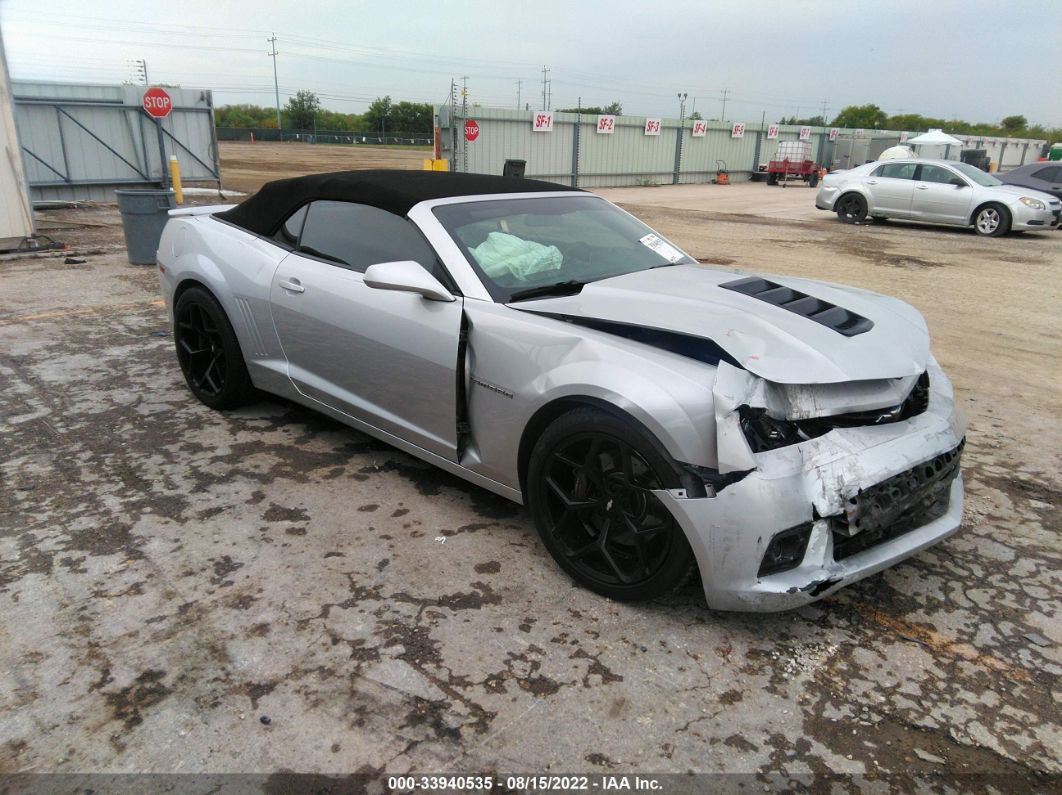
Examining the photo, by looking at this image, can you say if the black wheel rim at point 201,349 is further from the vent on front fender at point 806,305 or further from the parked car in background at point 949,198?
the parked car in background at point 949,198

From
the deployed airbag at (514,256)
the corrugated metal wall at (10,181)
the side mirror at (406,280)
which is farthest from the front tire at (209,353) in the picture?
the corrugated metal wall at (10,181)

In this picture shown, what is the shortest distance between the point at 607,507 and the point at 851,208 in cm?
1640

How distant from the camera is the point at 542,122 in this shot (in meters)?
23.4

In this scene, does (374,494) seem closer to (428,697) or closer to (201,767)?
(428,697)

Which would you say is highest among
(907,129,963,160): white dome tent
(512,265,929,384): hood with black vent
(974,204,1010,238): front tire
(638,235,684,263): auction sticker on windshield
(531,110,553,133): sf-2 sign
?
(531,110,553,133): sf-2 sign

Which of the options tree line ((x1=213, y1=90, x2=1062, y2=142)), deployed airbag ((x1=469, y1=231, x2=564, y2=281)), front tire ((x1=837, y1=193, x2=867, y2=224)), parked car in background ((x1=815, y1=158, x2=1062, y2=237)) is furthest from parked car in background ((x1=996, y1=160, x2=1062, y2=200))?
tree line ((x1=213, y1=90, x2=1062, y2=142))

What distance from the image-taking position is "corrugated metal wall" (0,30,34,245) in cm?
922

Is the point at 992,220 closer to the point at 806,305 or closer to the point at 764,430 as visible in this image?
the point at 806,305

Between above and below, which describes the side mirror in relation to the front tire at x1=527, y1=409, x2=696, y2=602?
above

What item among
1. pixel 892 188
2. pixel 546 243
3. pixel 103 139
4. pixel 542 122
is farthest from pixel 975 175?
pixel 103 139

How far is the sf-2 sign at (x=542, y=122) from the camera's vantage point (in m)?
23.1

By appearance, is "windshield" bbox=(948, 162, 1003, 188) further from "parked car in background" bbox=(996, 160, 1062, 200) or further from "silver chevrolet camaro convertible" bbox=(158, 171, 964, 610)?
"silver chevrolet camaro convertible" bbox=(158, 171, 964, 610)

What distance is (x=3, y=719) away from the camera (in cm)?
219

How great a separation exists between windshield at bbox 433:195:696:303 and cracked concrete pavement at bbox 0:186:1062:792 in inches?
43.4
